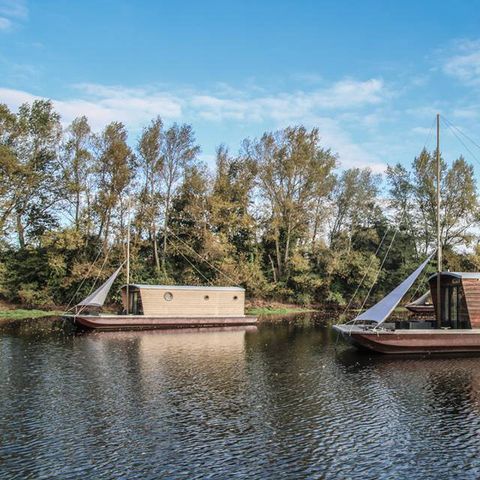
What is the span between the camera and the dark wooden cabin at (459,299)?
25.5m

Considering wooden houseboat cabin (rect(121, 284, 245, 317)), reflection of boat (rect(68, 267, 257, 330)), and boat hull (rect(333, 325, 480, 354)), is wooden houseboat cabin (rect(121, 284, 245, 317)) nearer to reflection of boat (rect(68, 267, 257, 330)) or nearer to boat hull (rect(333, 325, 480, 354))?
reflection of boat (rect(68, 267, 257, 330))

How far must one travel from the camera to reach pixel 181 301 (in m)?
36.3

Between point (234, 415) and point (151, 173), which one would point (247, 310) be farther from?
point (234, 415)

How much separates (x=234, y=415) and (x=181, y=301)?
22055 mm

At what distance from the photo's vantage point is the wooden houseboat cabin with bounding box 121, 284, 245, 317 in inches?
1393

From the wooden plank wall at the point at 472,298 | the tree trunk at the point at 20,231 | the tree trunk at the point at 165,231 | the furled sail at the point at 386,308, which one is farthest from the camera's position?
the tree trunk at the point at 165,231

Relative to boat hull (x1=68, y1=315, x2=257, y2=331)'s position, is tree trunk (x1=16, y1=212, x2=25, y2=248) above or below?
above

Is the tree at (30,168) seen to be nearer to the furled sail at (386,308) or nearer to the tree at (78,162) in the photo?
the tree at (78,162)

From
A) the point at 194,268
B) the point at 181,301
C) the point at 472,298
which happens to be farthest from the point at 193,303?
the point at 472,298

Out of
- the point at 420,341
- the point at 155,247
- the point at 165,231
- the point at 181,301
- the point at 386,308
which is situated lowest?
the point at 420,341

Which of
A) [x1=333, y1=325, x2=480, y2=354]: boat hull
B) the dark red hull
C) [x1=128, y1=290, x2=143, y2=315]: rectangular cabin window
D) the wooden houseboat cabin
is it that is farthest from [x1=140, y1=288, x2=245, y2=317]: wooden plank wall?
the dark red hull

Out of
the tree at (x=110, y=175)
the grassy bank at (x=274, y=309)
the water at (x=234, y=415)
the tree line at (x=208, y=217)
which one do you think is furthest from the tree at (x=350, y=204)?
the water at (x=234, y=415)

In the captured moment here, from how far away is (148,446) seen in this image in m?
12.2

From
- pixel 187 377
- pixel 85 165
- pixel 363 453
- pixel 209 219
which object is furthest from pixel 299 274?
pixel 363 453
